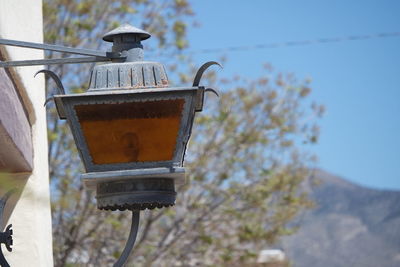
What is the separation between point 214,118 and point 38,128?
8.44 meters

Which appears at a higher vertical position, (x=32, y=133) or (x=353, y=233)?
(x=32, y=133)

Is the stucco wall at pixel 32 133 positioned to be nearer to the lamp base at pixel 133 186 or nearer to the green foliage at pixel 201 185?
the lamp base at pixel 133 186

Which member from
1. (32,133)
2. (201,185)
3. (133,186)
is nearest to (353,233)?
(201,185)

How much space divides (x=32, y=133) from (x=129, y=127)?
1.62m

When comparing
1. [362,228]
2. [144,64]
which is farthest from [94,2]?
[362,228]

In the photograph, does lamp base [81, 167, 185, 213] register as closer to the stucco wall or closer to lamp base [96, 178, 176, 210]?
lamp base [96, 178, 176, 210]

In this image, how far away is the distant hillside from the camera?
1097 inches

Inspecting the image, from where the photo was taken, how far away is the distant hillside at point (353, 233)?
27859mm

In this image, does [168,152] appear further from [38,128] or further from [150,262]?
[150,262]

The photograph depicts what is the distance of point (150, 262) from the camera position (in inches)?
479

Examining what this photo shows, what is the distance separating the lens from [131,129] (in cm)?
279

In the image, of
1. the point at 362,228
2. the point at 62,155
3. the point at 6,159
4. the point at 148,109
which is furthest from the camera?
the point at 362,228

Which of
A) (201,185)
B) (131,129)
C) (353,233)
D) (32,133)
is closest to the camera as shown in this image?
(131,129)

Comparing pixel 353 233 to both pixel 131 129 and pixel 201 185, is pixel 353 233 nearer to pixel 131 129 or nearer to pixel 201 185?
pixel 201 185
